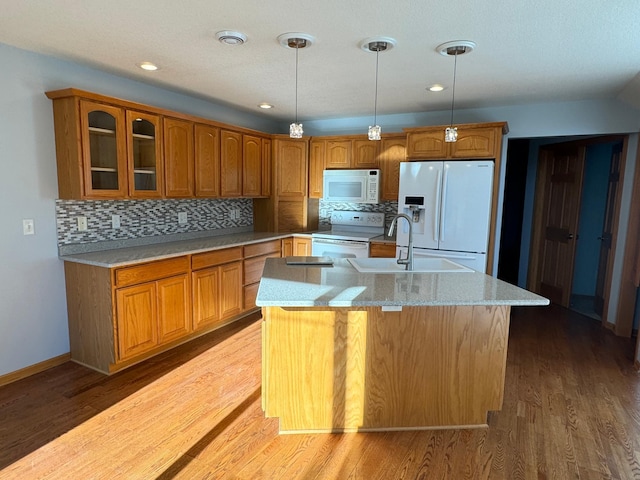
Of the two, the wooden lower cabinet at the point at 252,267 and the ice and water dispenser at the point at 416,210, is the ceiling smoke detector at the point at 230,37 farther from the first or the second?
the ice and water dispenser at the point at 416,210

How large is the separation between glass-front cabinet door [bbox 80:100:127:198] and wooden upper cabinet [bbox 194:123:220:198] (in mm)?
787

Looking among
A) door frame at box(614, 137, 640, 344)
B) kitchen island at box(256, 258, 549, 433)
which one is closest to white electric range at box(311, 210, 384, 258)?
kitchen island at box(256, 258, 549, 433)

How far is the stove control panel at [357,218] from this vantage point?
4.91m

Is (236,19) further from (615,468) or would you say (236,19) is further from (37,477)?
(615,468)

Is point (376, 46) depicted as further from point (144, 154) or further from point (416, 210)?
point (144, 154)

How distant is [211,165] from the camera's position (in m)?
3.94

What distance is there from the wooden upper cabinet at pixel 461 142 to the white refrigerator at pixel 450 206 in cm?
13

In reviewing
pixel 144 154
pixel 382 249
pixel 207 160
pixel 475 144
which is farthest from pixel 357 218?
pixel 144 154

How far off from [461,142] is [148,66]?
2886mm

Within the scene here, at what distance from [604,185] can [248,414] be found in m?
5.13

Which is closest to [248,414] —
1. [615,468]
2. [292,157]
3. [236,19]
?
[615,468]

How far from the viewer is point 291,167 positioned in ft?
16.3

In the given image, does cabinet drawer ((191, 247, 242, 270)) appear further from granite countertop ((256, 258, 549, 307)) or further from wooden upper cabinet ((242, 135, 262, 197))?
granite countertop ((256, 258, 549, 307))

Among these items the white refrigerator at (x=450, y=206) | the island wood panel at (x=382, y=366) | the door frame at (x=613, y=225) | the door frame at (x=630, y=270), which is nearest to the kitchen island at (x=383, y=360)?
the island wood panel at (x=382, y=366)
